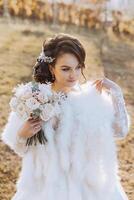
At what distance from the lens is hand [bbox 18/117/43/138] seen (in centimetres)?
366

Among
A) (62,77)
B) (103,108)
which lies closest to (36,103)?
(62,77)

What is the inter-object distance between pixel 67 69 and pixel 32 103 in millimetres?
357

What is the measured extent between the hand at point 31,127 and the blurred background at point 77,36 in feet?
6.79

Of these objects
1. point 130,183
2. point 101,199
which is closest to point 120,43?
Result: point 130,183

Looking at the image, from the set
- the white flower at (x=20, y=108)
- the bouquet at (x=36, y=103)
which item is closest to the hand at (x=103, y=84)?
the bouquet at (x=36, y=103)

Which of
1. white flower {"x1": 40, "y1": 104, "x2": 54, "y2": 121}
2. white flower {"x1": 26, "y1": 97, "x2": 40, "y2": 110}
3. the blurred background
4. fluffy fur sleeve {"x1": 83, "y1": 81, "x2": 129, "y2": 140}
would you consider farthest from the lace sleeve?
the blurred background

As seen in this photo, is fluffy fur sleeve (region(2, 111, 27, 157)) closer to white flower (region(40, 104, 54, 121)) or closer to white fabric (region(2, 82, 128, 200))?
white fabric (region(2, 82, 128, 200))

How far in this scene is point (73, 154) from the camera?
3805mm

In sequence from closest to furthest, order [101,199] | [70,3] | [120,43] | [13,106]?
[13,106], [101,199], [120,43], [70,3]

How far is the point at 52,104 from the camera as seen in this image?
373 cm

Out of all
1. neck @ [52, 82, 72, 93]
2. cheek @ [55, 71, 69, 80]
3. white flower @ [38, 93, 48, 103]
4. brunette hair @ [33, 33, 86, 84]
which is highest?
brunette hair @ [33, 33, 86, 84]

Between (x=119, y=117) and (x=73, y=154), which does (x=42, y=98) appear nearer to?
(x=73, y=154)

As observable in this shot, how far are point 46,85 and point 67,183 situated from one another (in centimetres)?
69

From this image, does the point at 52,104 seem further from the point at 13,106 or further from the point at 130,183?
the point at 130,183
